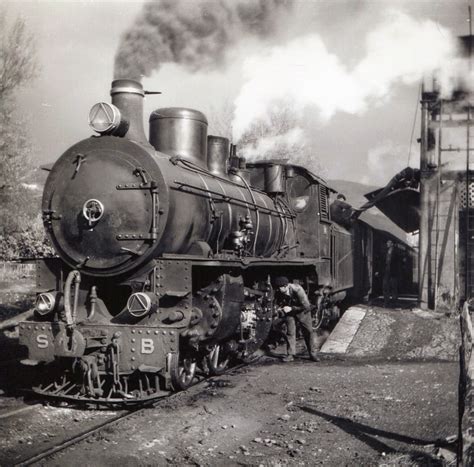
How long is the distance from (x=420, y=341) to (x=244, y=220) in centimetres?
509

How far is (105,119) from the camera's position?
6836 millimetres

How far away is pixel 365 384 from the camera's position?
777 cm

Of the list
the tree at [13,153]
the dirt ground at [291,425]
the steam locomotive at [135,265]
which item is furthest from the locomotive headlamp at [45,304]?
the tree at [13,153]


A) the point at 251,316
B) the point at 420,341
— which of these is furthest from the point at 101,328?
the point at 420,341

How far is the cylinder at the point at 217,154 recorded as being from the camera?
362 inches

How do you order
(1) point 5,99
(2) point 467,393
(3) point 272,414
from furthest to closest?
1. (1) point 5,99
2. (3) point 272,414
3. (2) point 467,393

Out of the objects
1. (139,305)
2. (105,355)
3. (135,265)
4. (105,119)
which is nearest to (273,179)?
(105,119)

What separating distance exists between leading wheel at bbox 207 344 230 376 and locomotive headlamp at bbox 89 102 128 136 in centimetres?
302

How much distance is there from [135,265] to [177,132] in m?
2.34

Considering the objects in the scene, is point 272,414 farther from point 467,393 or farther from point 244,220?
point 244,220

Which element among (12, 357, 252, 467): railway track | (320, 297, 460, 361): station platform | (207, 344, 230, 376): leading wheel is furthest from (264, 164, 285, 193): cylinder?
(12, 357, 252, 467): railway track

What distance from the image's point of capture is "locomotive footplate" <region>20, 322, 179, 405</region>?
616cm

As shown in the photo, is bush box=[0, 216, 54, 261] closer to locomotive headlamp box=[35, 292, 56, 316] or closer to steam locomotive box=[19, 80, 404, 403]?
steam locomotive box=[19, 80, 404, 403]

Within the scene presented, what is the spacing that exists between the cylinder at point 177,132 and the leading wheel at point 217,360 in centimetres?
255
